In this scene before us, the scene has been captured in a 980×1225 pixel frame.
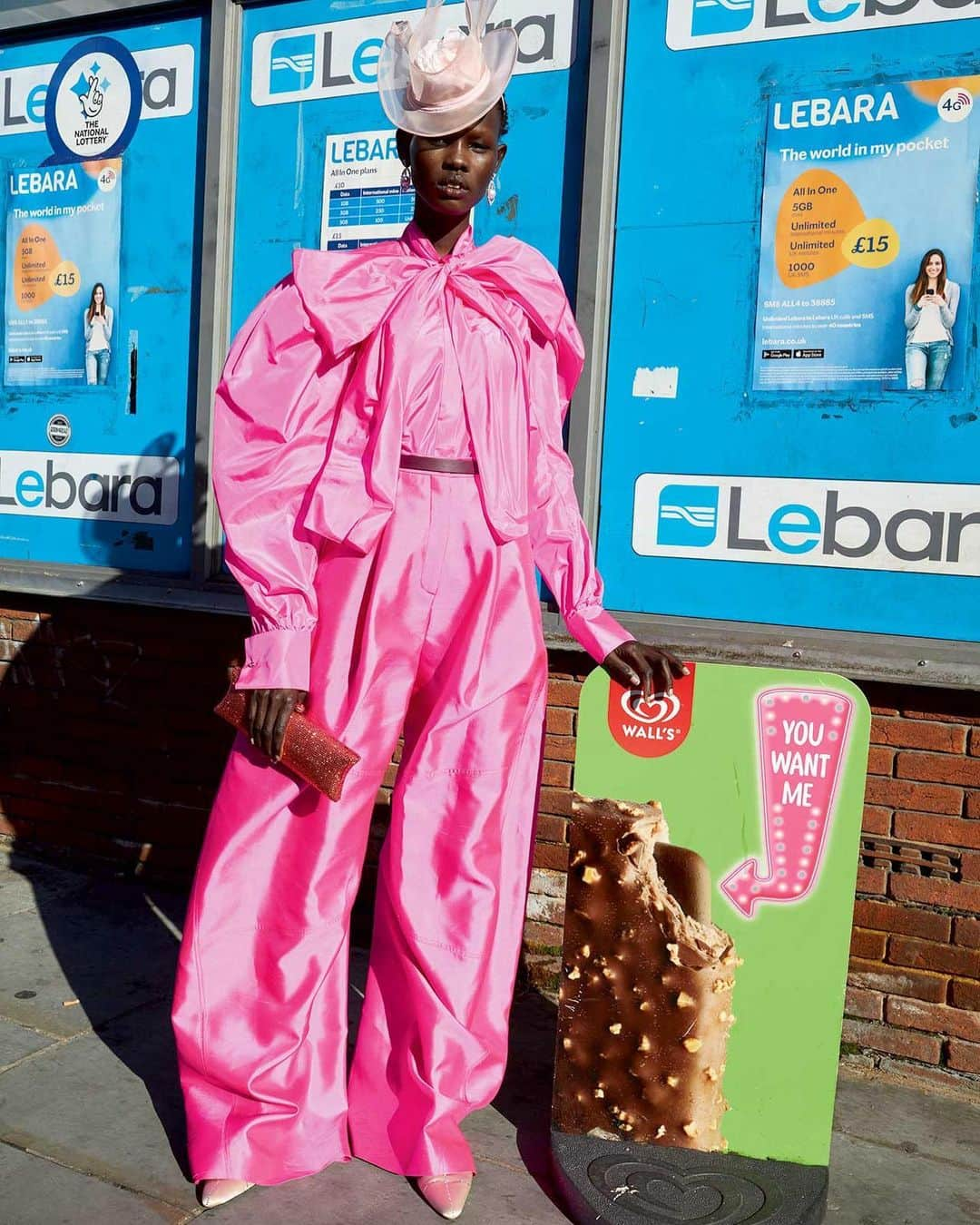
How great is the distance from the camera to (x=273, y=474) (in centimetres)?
249

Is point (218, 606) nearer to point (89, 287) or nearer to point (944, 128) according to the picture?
point (89, 287)

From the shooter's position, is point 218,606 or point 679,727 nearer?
point 679,727

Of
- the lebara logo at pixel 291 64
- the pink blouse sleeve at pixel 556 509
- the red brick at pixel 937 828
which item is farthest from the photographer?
the lebara logo at pixel 291 64

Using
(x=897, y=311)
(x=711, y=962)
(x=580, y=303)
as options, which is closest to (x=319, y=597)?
(x=711, y=962)

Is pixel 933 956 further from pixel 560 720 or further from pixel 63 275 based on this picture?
pixel 63 275

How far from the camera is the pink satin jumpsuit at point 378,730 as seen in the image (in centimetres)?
250

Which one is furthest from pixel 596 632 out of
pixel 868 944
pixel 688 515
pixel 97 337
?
pixel 97 337

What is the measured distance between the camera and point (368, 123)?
400cm

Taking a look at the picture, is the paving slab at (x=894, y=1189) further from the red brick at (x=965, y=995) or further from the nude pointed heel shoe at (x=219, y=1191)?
the nude pointed heel shoe at (x=219, y=1191)

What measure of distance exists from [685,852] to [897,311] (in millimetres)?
1655

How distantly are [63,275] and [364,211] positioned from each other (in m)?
1.35

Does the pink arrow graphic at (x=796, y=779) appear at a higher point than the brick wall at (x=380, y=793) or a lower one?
higher

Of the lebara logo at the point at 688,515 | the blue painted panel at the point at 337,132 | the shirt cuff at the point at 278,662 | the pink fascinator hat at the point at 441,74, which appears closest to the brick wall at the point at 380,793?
the lebara logo at the point at 688,515

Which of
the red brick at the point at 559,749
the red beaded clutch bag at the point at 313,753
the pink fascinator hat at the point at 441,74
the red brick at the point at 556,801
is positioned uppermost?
the pink fascinator hat at the point at 441,74
